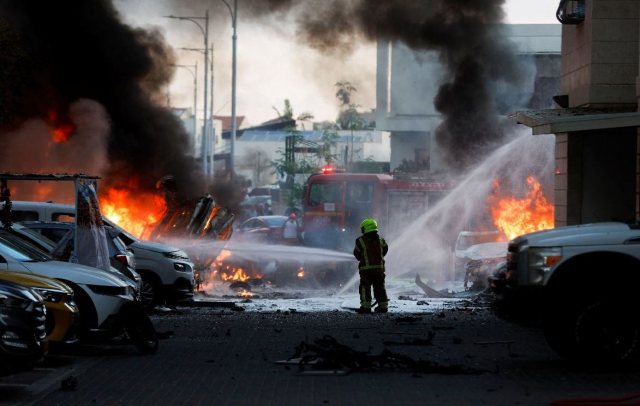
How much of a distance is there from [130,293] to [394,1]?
15878 mm

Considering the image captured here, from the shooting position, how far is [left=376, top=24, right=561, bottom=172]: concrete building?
39438 mm

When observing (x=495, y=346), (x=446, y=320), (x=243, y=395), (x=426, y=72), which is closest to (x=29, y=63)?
(x=446, y=320)

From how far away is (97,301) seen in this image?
34.1 feet

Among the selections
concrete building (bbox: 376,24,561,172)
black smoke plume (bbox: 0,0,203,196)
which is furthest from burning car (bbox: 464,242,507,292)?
concrete building (bbox: 376,24,561,172)

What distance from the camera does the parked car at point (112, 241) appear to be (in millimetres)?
14044

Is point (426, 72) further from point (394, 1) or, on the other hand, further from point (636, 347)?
point (636, 347)

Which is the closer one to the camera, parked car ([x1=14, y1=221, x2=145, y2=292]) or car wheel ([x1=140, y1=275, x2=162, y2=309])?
parked car ([x1=14, y1=221, x2=145, y2=292])

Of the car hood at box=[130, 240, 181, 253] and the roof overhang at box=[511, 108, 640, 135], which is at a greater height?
the roof overhang at box=[511, 108, 640, 135]

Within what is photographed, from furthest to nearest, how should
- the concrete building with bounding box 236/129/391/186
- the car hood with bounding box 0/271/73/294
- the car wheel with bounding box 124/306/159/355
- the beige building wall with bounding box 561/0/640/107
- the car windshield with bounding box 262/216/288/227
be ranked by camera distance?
1. the concrete building with bounding box 236/129/391/186
2. the car windshield with bounding box 262/216/288/227
3. the beige building wall with bounding box 561/0/640/107
4. the car wheel with bounding box 124/306/159/355
5. the car hood with bounding box 0/271/73/294

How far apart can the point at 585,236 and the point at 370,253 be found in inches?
274

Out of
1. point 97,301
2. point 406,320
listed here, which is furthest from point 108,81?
point 97,301

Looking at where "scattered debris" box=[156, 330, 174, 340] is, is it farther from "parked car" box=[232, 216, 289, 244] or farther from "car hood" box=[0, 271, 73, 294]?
"parked car" box=[232, 216, 289, 244]

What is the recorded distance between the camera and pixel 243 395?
803 cm

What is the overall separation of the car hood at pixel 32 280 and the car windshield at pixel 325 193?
20.1 metres
